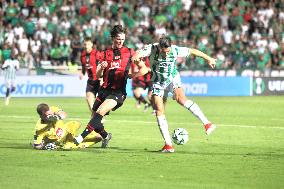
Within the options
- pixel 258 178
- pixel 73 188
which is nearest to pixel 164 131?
pixel 258 178

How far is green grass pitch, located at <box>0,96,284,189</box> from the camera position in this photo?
12219mm

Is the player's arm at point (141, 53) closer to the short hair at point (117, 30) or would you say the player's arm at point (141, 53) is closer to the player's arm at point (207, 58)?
the short hair at point (117, 30)

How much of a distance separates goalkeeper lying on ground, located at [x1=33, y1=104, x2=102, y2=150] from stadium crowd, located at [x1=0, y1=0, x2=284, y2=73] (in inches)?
766

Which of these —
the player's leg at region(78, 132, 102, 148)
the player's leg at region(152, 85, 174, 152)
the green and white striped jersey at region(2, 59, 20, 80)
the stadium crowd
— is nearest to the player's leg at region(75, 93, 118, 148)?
the player's leg at region(78, 132, 102, 148)

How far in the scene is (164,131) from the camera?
52.6ft

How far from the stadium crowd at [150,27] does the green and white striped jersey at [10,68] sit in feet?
5.70

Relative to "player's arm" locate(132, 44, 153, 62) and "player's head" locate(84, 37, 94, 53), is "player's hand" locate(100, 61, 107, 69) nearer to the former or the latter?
"player's arm" locate(132, 44, 153, 62)

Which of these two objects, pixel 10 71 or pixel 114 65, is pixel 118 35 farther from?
pixel 10 71

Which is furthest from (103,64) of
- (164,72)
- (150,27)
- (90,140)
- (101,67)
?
(150,27)

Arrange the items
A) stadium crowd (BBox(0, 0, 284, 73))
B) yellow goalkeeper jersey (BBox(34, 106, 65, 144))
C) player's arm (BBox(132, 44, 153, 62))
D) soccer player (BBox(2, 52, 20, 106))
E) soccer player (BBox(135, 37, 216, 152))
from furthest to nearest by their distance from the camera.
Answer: stadium crowd (BBox(0, 0, 284, 73))
soccer player (BBox(2, 52, 20, 106))
yellow goalkeeper jersey (BBox(34, 106, 65, 144))
soccer player (BBox(135, 37, 216, 152))
player's arm (BBox(132, 44, 153, 62))

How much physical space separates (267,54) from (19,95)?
1238 cm

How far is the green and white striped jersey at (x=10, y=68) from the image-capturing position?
33.5 meters

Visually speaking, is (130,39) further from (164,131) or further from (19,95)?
(164,131)

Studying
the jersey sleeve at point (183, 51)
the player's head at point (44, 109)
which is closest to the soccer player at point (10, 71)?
the player's head at point (44, 109)
